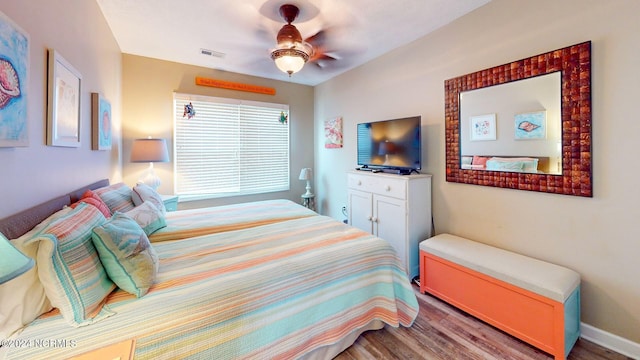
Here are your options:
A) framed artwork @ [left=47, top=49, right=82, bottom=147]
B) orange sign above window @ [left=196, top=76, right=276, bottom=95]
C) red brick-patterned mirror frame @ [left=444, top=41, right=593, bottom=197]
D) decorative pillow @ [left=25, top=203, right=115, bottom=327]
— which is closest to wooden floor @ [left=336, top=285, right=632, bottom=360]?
red brick-patterned mirror frame @ [left=444, top=41, right=593, bottom=197]

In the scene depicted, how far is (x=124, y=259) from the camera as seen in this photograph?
122 centimetres

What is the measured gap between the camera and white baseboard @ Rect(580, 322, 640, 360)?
5.38 feet

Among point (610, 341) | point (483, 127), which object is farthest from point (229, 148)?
point (610, 341)

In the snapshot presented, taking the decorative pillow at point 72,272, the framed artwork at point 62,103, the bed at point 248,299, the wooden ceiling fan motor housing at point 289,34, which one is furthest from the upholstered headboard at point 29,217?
the wooden ceiling fan motor housing at point 289,34

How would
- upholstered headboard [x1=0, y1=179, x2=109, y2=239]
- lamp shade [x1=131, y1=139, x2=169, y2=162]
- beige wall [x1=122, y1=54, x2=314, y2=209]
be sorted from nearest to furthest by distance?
upholstered headboard [x1=0, y1=179, x2=109, y2=239], lamp shade [x1=131, y1=139, x2=169, y2=162], beige wall [x1=122, y1=54, x2=314, y2=209]

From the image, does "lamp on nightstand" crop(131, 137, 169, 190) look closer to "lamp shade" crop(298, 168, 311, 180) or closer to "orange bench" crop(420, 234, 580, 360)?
"lamp shade" crop(298, 168, 311, 180)

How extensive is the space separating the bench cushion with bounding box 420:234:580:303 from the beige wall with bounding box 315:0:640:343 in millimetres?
150

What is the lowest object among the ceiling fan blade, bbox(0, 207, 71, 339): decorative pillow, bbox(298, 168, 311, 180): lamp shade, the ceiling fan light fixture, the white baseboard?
the white baseboard

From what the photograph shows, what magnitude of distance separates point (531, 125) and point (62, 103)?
3.25m

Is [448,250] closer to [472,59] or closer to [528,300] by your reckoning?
[528,300]

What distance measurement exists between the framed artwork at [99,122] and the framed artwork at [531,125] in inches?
137

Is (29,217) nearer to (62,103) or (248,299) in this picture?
(62,103)

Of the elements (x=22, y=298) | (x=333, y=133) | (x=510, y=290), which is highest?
(x=333, y=133)

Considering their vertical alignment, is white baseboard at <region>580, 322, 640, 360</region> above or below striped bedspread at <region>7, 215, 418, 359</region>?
below
